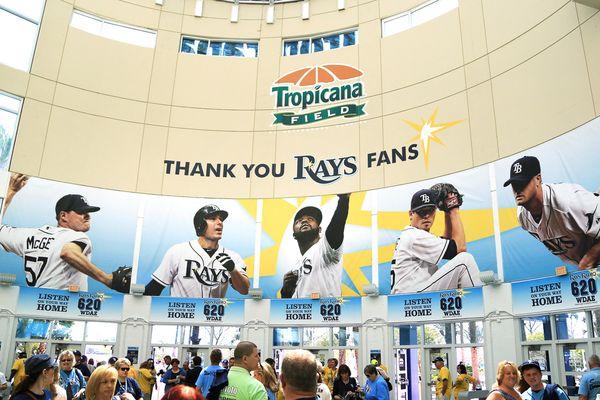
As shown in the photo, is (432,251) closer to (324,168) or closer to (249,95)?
(324,168)

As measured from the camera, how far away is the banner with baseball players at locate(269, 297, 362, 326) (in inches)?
640

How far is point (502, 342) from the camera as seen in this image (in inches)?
529

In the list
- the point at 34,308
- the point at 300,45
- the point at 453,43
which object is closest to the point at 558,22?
the point at 453,43

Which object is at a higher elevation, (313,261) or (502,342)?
(313,261)

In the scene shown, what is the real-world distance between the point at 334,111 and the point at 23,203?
10.9m

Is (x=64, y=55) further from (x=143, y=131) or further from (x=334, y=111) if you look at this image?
(x=334, y=111)

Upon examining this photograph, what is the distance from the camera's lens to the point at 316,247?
16984 mm

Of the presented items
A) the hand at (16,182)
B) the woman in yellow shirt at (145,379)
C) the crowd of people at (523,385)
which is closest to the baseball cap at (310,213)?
the woman in yellow shirt at (145,379)

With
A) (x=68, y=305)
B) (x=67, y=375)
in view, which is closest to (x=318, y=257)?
(x=68, y=305)

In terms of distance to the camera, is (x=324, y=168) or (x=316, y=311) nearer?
(x=316, y=311)

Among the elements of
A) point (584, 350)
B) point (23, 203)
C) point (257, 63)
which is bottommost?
point (584, 350)

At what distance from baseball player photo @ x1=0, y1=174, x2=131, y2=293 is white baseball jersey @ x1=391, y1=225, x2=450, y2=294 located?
885cm

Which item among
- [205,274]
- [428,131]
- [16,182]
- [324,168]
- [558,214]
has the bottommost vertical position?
[205,274]

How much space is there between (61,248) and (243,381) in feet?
46.7
